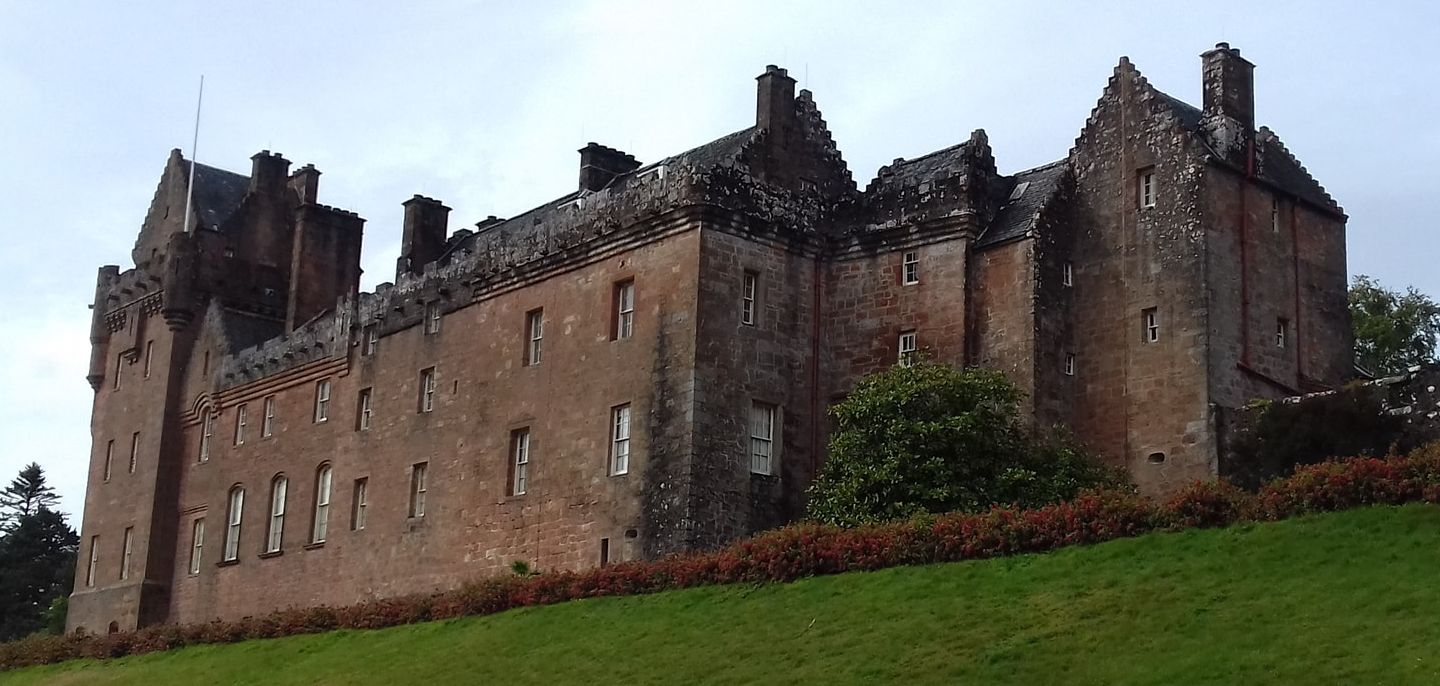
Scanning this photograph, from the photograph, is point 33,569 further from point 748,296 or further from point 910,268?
point 910,268

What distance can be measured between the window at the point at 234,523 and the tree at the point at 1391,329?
3130cm

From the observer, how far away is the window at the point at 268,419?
52.2 metres

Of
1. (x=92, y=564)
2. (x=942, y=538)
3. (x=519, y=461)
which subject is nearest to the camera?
(x=942, y=538)

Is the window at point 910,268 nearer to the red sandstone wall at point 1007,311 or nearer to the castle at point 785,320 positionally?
the castle at point 785,320

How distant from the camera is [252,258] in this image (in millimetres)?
56375

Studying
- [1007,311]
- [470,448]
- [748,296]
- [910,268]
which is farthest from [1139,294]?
[470,448]

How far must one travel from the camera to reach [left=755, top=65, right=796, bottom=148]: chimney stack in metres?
40.2

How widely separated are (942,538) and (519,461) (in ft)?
47.3

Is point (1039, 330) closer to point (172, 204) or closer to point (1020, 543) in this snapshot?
point (1020, 543)

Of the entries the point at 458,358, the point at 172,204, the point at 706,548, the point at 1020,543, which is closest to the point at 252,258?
the point at 172,204

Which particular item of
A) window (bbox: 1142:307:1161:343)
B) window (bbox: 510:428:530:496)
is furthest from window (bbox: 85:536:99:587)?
window (bbox: 1142:307:1161:343)

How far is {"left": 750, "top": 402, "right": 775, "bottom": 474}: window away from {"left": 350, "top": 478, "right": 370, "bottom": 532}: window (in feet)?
42.6

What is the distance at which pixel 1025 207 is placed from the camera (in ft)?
125

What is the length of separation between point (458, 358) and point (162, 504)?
15.1 metres
